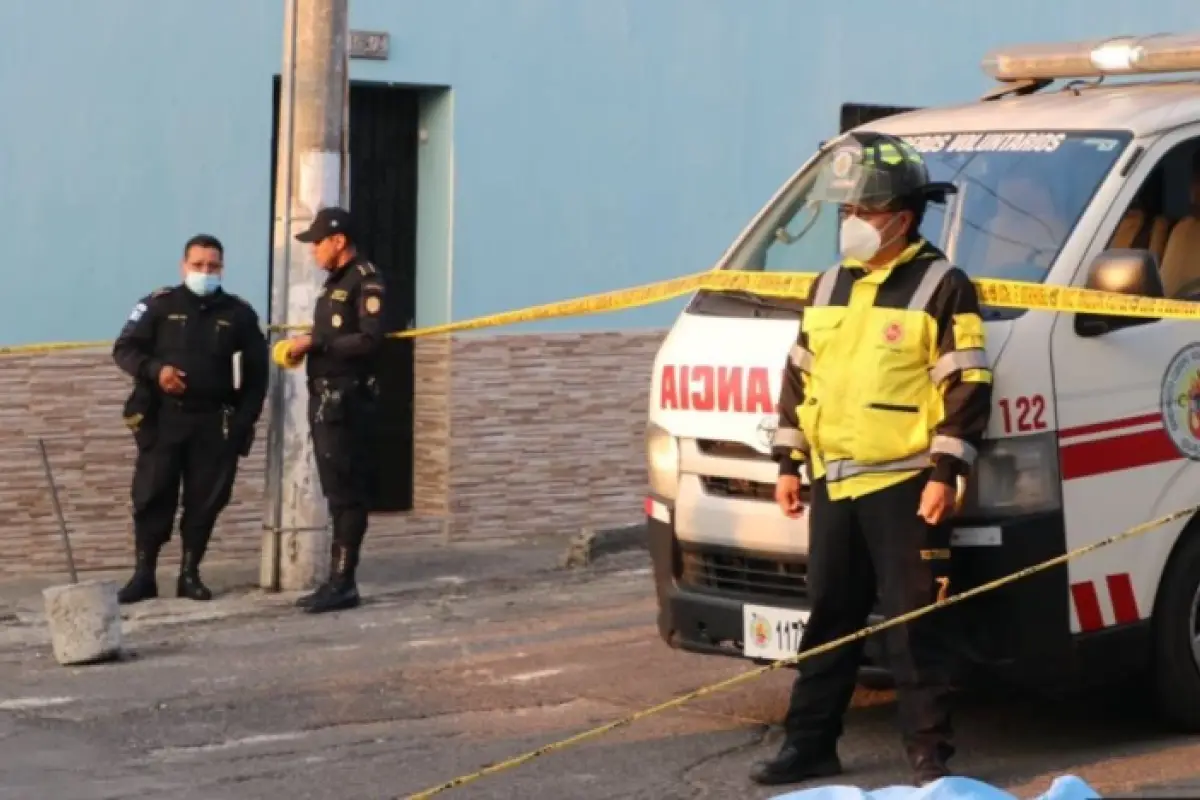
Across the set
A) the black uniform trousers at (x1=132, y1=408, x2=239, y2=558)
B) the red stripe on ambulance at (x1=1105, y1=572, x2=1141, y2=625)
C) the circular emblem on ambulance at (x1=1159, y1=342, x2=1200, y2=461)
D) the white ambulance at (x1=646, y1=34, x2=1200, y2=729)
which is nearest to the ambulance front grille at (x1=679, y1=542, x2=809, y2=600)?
the white ambulance at (x1=646, y1=34, x2=1200, y2=729)

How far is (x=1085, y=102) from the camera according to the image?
27.8 ft

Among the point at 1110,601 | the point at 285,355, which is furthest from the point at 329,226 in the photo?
the point at 1110,601

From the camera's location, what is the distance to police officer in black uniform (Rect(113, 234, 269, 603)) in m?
11.0

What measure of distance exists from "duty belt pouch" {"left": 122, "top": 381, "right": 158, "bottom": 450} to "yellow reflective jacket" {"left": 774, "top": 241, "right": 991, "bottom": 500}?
4601 millimetres

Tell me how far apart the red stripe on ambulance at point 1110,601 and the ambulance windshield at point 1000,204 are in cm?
88

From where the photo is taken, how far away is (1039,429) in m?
7.39

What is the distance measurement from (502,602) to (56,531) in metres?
2.21

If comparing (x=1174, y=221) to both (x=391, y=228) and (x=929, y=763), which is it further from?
(x=391, y=228)

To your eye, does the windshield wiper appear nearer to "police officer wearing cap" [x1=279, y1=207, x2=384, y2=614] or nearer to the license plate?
the license plate

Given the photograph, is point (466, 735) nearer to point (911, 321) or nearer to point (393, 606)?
point (911, 321)

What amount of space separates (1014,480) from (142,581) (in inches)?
200

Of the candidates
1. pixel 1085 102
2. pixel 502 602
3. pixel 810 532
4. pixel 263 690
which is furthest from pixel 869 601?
pixel 502 602

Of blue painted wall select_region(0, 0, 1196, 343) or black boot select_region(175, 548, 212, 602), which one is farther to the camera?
blue painted wall select_region(0, 0, 1196, 343)

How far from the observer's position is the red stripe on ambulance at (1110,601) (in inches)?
294
